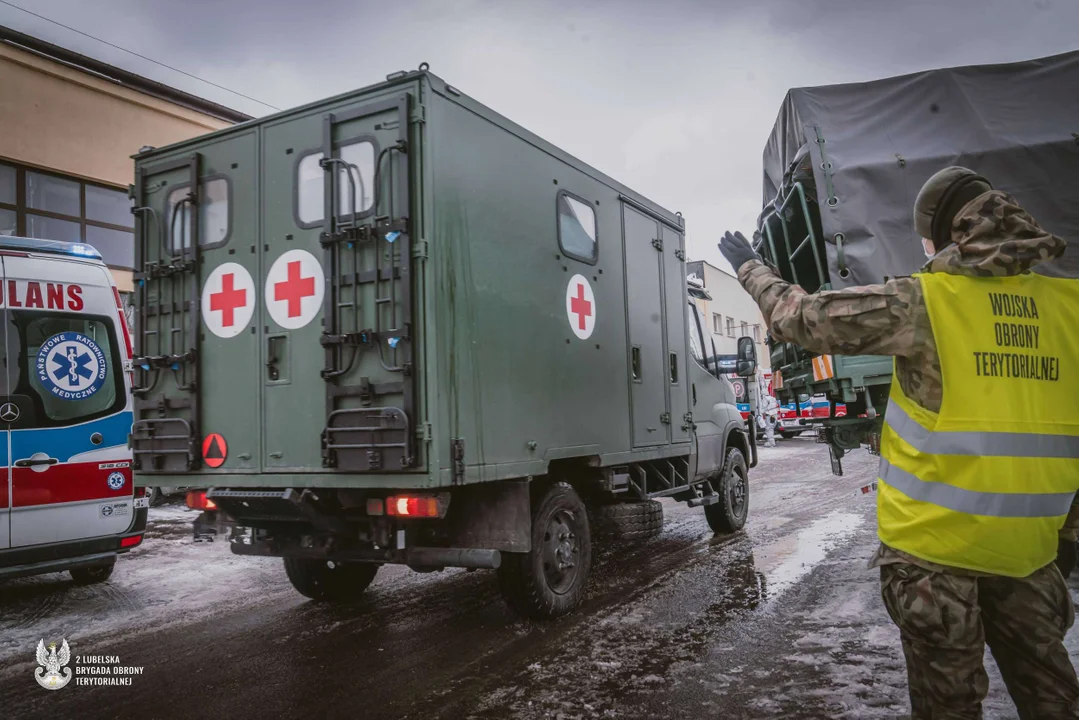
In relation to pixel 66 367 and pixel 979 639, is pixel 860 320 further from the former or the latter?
pixel 66 367

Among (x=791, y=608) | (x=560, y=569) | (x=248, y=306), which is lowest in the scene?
(x=791, y=608)

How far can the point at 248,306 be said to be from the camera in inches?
177

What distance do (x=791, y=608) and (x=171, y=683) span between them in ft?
12.5

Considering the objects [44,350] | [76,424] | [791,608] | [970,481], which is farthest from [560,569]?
[44,350]

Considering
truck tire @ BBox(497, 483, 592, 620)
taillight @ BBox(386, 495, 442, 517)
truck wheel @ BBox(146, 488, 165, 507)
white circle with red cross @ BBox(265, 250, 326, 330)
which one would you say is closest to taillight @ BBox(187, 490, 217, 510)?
white circle with red cross @ BBox(265, 250, 326, 330)

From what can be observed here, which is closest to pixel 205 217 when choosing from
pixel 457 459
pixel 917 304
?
pixel 457 459

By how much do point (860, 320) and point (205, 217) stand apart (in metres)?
4.09

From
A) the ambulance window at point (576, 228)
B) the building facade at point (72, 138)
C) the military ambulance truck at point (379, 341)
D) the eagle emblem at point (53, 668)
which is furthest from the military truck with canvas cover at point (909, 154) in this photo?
the building facade at point (72, 138)

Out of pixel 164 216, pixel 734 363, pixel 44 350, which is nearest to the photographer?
pixel 164 216

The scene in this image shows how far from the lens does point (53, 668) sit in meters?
4.20

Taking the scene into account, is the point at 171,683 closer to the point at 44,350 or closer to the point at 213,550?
the point at 44,350

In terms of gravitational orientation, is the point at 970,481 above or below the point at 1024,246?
below

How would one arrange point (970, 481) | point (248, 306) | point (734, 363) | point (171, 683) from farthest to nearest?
1. point (734, 363)
2. point (248, 306)
3. point (171, 683)
4. point (970, 481)

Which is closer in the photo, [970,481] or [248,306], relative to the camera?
[970,481]
